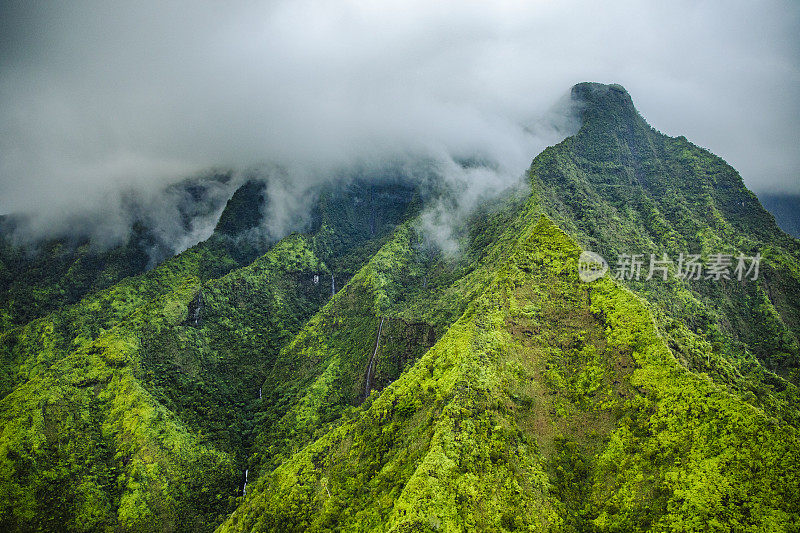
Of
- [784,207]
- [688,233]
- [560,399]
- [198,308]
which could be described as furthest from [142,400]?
[784,207]

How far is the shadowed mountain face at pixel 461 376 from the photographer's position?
3772cm

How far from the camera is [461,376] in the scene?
158 ft

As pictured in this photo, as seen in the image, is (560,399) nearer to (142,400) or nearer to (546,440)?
(546,440)

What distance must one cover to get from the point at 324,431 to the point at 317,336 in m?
33.8

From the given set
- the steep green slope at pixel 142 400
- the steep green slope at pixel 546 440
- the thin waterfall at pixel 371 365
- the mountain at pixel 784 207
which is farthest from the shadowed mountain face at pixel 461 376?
the mountain at pixel 784 207

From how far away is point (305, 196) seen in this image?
6422 inches

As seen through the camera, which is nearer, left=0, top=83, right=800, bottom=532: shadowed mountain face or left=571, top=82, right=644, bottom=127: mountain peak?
left=0, top=83, right=800, bottom=532: shadowed mountain face

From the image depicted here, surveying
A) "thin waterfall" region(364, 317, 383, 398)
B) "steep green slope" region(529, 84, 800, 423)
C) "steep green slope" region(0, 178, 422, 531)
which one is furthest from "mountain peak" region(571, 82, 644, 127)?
"steep green slope" region(0, 178, 422, 531)

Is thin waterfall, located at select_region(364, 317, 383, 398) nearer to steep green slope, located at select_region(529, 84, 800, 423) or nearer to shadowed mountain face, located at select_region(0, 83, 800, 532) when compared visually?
shadowed mountain face, located at select_region(0, 83, 800, 532)

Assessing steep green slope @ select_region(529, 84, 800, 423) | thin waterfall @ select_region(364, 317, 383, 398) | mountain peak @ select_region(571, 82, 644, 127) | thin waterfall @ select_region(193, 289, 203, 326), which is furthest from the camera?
mountain peak @ select_region(571, 82, 644, 127)

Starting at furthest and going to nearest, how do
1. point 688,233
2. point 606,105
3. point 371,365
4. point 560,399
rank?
point 606,105, point 688,233, point 371,365, point 560,399

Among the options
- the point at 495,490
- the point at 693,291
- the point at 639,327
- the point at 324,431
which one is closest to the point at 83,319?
the point at 324,431

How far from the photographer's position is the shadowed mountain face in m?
37.7

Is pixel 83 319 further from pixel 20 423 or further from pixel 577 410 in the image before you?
pixel 577 410
